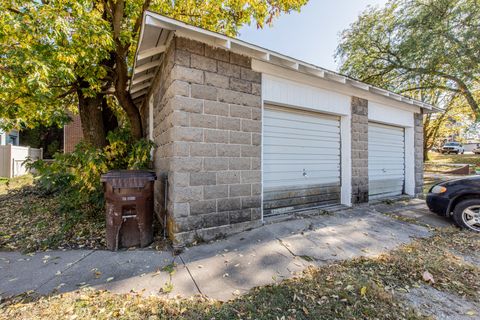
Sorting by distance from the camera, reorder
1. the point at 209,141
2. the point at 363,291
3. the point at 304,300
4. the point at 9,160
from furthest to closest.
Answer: the point at 9,160
the point at 209,141
the point at 363,291
the point at 304,300

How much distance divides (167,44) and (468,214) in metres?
6.48

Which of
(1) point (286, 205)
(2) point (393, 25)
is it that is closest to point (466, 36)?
(2) point (393, 25)

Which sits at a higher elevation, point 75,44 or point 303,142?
point 75,44

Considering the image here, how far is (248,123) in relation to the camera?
402 centimetres

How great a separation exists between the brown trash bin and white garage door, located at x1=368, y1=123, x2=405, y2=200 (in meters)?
5.68

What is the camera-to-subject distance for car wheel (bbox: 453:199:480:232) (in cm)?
447

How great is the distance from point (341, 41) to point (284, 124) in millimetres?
11096

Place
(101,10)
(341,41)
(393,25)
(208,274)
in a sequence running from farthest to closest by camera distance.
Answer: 1. (341,41)
2. (393,25)
3. (101,10)
4. (208,274)

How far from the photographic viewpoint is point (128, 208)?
3.49 m

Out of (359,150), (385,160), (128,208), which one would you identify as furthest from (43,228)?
(385,160)

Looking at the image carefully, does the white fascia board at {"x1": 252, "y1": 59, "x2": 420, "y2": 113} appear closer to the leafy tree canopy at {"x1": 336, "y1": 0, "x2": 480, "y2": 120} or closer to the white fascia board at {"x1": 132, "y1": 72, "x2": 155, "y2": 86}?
the white fascia board at {"x1": 132, "y1": 72, "x2": 155, "y2": 86}

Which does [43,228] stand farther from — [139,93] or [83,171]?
[139,93]

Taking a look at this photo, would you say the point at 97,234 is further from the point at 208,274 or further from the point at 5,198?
the point at 5,198

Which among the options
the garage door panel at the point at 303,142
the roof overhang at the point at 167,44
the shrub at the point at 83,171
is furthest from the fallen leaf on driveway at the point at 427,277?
the shrub at the point at 83,171
